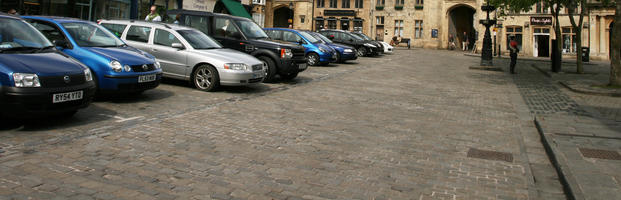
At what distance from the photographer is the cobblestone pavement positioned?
502cm

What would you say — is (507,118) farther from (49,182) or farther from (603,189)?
(49,182)

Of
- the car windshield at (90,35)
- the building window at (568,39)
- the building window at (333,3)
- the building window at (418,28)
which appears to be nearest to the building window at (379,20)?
the building window at (418,28)

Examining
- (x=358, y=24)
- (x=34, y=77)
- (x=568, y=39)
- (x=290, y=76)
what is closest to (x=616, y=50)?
(x=290, y=76)

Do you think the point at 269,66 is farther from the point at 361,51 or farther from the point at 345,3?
the point at 345,3

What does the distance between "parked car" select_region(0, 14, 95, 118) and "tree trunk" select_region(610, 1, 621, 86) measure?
14036 mm

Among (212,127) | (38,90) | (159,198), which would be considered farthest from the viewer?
(212,127)

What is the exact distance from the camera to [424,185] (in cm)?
541

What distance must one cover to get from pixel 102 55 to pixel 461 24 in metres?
54.3

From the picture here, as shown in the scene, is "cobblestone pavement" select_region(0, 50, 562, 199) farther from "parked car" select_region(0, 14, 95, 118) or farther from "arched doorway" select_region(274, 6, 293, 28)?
"arched doorway" select_region(274, 6, 293, 28)

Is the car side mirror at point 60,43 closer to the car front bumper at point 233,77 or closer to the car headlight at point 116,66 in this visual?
the car headlight at point 116,66

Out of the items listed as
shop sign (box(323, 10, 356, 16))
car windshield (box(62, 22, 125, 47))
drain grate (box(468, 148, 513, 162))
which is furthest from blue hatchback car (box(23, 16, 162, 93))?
shop sign (box(323, 10, 356, 16))

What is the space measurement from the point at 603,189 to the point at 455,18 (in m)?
55.3

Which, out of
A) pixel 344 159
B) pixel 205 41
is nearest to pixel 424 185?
pixel 344 159

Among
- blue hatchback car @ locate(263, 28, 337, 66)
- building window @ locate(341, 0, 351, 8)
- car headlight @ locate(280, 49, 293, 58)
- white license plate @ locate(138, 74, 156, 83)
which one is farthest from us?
building window @ locate(341, 0, 351, 8)
